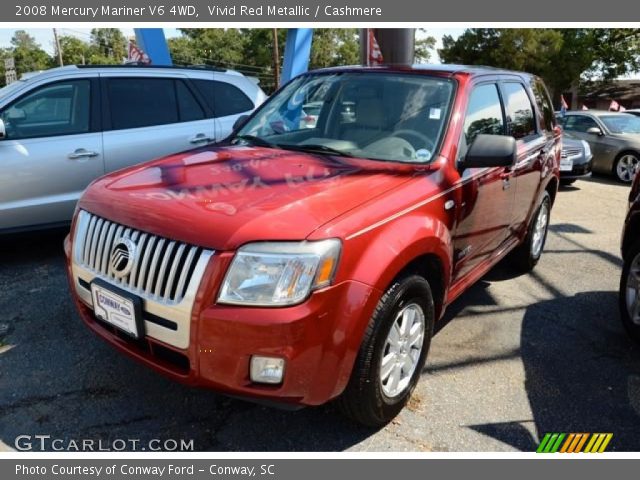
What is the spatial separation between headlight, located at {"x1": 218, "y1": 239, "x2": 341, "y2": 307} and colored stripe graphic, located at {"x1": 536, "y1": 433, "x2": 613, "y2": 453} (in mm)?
1539

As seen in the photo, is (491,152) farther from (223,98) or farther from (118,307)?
(223,98)

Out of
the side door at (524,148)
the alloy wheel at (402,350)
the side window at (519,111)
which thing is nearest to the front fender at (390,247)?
the alloy wheel at (402,350)

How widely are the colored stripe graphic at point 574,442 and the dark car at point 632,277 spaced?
3.95 feet

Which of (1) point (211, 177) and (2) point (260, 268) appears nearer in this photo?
(2) point (260, 268)

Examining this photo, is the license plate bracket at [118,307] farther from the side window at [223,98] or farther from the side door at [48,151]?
the side window at [223,98]

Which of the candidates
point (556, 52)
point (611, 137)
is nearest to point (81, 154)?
point (611, 137)

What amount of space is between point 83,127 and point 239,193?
125 inches

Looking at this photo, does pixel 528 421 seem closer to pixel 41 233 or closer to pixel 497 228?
pixel 497 228

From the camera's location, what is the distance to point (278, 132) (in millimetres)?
3719

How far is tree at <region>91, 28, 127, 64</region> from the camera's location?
7029cm

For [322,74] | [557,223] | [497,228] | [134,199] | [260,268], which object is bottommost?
[557,223]

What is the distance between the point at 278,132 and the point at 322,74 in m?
0.64

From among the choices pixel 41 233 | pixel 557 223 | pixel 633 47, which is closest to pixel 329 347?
pixel 41 233
